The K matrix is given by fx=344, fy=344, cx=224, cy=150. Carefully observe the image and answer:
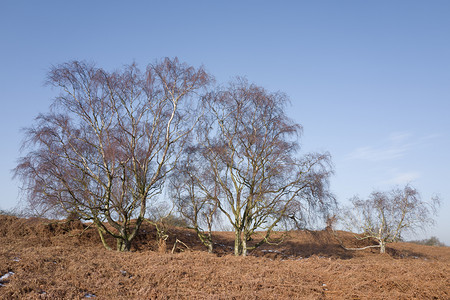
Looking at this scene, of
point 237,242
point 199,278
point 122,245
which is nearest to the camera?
point 199,278

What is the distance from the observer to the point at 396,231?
2191cm

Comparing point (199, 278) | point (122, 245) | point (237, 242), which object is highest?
point (237, 242)

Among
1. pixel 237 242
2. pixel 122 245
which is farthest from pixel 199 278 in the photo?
pixel 122 245

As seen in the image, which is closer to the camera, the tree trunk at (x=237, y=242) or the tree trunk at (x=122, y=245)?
the tree trunk at (x=122, y=245)

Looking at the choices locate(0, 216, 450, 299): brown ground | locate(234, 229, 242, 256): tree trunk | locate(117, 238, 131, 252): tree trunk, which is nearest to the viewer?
locate(0, 216, 450, 299): brown ground

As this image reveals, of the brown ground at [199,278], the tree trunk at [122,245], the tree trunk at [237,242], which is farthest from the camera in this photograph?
the tree trunk at [237,242]

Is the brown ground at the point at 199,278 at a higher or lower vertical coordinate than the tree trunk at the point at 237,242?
lower

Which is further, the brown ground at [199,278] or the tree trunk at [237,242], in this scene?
the tree trunk at [237,242]

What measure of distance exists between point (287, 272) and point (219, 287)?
2568 millimetres

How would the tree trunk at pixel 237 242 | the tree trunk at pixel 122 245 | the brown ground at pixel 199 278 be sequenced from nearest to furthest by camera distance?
the brown ground at pixel 199 278, the tree trunk at pixel 122 245, the tree trunk at pixel 237 242

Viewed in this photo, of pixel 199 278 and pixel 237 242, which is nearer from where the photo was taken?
pixel 199 278

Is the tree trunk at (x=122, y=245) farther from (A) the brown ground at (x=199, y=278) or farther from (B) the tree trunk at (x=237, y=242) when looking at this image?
(B) the tree trunk at (x=237, y=242)

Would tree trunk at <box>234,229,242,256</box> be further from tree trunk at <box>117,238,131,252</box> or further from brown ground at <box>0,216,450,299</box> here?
tree trunk at <box>117,238,131,252</box>

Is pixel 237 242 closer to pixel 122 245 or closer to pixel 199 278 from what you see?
pixel 122 245
